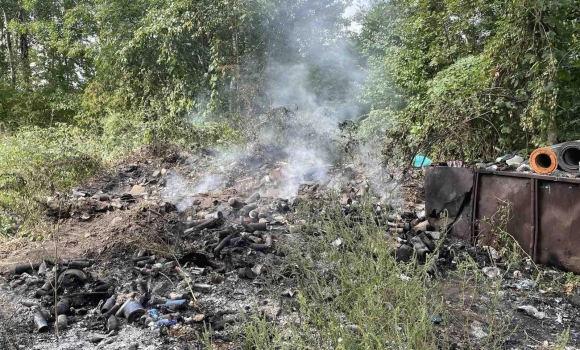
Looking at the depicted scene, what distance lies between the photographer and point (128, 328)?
3293 millimetres

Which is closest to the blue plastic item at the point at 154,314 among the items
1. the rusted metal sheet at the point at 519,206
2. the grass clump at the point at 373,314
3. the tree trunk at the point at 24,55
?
the grass clump at the point at 373,314

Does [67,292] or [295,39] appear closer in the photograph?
[67,292]

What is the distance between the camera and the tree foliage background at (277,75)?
19.0 ft

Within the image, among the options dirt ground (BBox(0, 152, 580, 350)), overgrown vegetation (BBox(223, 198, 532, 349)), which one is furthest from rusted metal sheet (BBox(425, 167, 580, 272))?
overgrown vegetation (BBox(223, 198, 532, 349))

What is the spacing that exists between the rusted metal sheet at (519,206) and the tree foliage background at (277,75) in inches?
42.4

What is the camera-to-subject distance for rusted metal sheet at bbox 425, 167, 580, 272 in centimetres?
402

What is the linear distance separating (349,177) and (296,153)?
58.9 inches

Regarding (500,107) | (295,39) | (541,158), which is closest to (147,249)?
(541,158)

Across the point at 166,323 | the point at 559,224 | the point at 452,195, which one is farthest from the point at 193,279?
the point at 559,224

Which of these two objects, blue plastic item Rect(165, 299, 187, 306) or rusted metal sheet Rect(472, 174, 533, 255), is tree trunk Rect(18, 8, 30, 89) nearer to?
blue plastic item Rect(165, 299, 187, 306)

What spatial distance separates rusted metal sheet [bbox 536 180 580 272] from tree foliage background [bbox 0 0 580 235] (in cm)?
149

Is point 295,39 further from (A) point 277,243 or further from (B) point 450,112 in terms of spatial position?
(A) point 277,243

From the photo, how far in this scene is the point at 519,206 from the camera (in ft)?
14.5

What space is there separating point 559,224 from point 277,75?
8.92 meters
